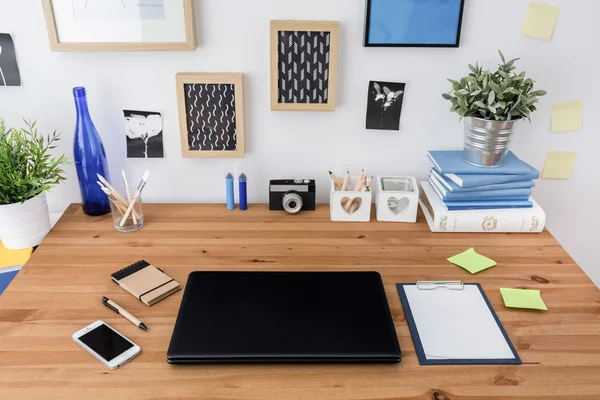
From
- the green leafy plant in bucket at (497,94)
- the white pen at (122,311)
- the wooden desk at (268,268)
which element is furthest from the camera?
the green leafy plant in bucket at (497,94)

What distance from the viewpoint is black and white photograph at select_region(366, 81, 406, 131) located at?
52.2 inches

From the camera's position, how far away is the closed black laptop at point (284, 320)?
2.87 feet

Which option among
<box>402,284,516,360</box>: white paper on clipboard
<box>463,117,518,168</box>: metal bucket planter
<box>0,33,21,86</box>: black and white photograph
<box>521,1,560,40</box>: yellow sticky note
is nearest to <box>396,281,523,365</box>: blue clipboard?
<box>402,284,516,360</box>: white paper on clipboard

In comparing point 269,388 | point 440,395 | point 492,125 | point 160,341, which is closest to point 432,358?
point 440,395

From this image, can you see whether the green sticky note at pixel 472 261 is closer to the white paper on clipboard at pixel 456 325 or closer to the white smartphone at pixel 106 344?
the white paper on clipboard at pixel 456 325

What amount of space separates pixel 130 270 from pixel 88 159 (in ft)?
1.17

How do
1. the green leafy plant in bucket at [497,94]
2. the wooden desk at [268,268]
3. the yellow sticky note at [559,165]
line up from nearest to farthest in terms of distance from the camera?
the wooden desk at [268,268] < the green leafy plant in bucket at [497,94] < the yellow sticky note at [559,165]

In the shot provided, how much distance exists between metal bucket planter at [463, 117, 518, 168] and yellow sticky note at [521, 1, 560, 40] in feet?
0.83

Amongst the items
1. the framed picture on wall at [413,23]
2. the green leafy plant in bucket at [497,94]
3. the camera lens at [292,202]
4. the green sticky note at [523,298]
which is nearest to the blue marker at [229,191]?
the camera lens at [292,202]

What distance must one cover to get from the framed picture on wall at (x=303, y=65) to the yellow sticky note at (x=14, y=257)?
70 centimetres

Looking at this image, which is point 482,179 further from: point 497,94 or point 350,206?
point 350,206

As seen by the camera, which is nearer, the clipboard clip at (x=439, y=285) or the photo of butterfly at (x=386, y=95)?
the clipboard clip at (x=439, y=285)

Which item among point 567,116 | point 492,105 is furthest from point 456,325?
point 567,116

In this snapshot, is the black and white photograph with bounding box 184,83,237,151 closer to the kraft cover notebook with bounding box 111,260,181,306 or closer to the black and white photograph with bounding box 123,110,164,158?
the black and white photograph with bounding box 123,110,164,158
